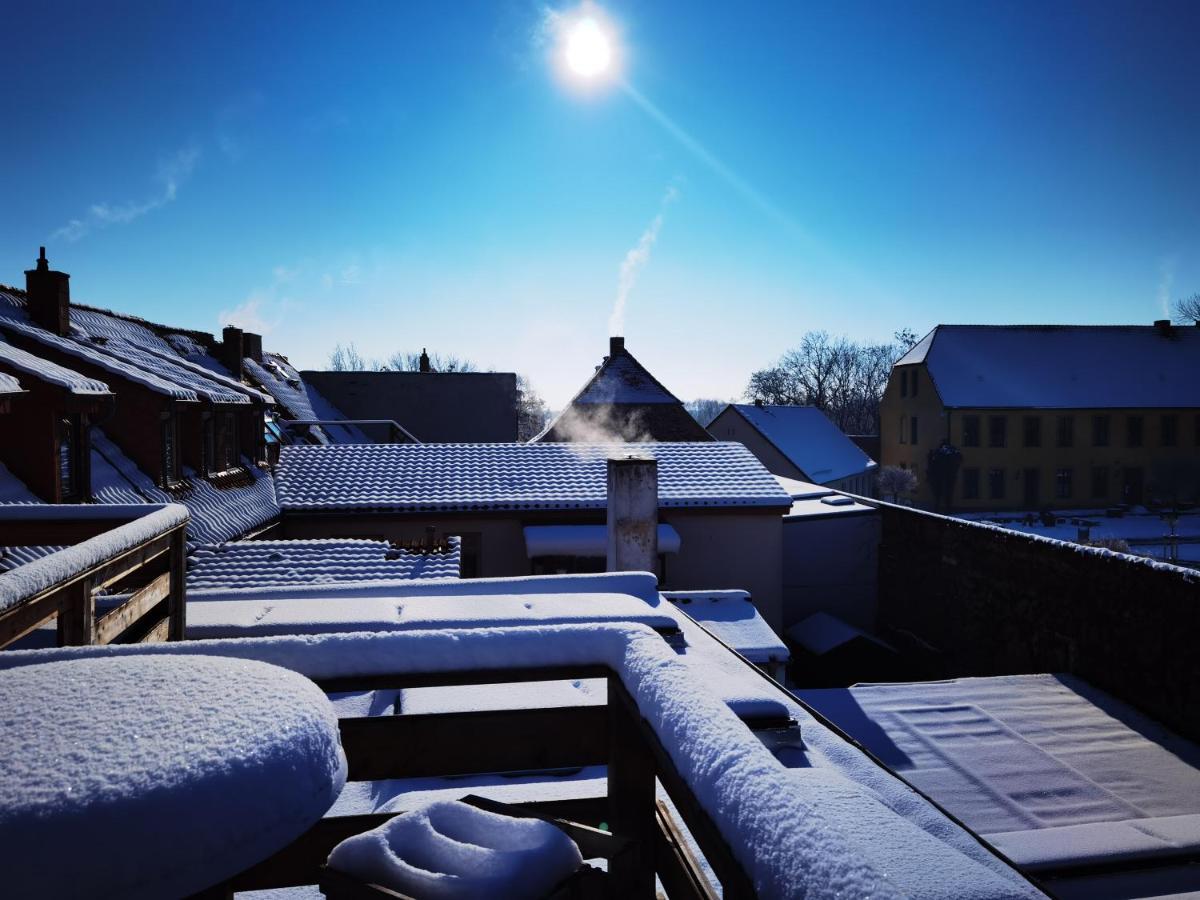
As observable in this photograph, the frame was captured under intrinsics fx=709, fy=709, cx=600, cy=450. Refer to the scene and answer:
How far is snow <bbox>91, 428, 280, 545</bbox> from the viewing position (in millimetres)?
9070

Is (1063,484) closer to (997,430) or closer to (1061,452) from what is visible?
(1061,452)

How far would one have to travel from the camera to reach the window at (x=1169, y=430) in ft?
119

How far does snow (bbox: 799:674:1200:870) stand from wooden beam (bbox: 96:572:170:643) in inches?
235

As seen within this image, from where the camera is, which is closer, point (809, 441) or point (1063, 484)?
point (1063, 484)

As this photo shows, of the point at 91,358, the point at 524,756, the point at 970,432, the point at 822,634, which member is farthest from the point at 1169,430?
the point at 524,756

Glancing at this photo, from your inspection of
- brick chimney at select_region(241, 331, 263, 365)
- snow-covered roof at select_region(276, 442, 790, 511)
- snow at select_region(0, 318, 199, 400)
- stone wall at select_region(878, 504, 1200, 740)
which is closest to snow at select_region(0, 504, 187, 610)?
snow at select_region(0, 318, 199, 400)

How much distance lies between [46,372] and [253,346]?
15.9 m

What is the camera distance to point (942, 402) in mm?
36031

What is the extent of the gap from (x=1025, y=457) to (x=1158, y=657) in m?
30.8

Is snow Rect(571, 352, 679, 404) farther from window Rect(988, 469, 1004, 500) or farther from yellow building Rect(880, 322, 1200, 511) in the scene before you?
window Rect(988, 469, 1004, 500)

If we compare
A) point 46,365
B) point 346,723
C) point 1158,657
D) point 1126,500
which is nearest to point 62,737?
point 346,723

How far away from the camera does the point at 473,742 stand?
1891mm

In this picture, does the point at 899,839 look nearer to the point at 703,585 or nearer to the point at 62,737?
the point at 62,737

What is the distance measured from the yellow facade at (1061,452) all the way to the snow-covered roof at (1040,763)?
28.9m
